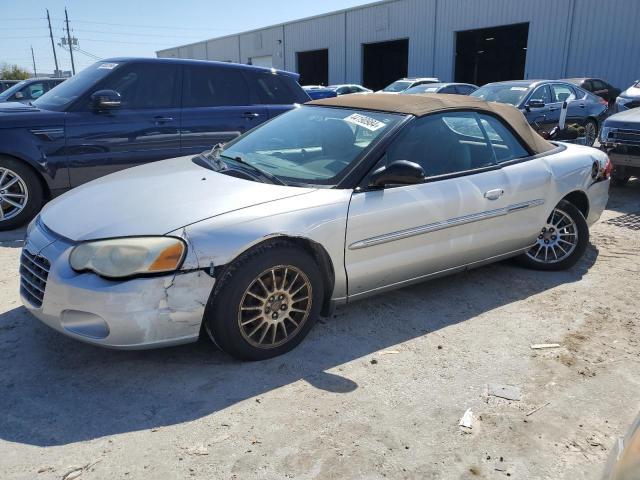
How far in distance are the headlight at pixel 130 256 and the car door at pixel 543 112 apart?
8.63 meters

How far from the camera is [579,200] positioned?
483 cm

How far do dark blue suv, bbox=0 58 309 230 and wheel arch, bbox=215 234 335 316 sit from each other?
362 centimetres

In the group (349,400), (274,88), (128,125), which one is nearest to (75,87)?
(128,125)

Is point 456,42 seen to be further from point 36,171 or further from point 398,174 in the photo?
point 398,174

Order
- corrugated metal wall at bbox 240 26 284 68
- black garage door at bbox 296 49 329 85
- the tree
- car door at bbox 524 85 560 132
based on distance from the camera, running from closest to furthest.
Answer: car door at bbox 524 85 560 132 → black garage door at bbox 296 49 329 85 → corrugated metal wall at bbox 240 26 284 68 → the tree

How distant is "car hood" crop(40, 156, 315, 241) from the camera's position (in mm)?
2920

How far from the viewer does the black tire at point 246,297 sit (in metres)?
2.93

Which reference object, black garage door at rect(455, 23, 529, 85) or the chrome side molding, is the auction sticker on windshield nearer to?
A: the chrome side molding

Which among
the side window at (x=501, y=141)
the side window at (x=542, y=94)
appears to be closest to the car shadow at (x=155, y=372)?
the side window at (x=501, y=141)

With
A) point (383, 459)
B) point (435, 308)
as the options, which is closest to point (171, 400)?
point (383, 459)

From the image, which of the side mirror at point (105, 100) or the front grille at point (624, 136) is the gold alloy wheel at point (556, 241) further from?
the side mirror at point (105, 100)

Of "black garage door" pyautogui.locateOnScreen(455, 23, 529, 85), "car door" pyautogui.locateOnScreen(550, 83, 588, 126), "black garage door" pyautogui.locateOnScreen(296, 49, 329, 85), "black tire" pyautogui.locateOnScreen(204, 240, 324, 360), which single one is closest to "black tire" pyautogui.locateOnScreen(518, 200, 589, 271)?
"black tire" pyautogui.locateOnScreen(204, 240, 324, 360)

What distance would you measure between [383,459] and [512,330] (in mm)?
1655

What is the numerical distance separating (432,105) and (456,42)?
2430 centimetres
